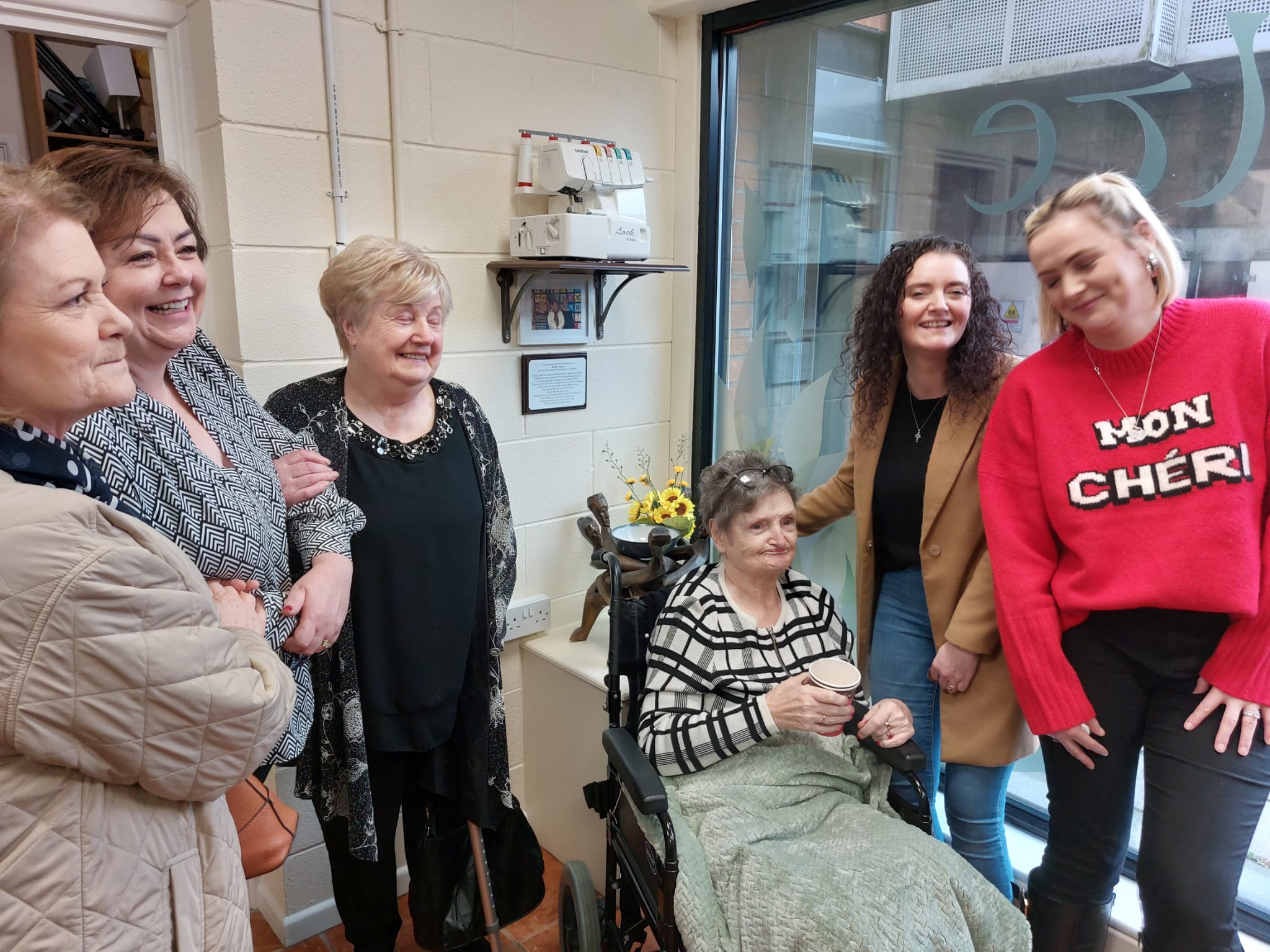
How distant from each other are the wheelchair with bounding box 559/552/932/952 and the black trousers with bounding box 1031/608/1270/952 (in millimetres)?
268

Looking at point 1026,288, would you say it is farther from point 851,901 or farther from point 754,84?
point 851,901

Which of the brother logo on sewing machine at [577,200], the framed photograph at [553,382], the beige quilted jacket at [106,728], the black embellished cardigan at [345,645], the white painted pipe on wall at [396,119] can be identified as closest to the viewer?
the beige quilted jacket at [106,728]

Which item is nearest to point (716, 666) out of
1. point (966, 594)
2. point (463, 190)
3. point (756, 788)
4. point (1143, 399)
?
point (756, 788)

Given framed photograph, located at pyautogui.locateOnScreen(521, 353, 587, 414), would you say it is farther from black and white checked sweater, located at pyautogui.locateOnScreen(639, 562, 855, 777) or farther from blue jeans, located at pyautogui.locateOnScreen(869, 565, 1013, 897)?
blue jeans, located at pyautogui.locateOnScreen(869, 565, 1013, 897)

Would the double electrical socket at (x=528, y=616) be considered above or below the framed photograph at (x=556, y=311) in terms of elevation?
below

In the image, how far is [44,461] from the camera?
90cm

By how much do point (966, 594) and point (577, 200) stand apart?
134 cm

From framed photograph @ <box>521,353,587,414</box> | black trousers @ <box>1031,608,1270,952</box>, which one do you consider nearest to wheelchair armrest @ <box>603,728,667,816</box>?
black trousers @ <box>1031,608,1270,952</box>

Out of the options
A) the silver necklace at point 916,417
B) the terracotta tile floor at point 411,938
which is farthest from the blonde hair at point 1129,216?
the terracotta tile floor at point 411,938

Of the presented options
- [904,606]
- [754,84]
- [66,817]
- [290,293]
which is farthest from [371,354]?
[754,84]

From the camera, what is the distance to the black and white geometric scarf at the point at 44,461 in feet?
2.86

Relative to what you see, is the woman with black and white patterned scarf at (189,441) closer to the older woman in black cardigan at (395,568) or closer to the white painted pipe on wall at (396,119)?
the older woman in black cardigan at (395,568)

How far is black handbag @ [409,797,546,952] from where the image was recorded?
6.28 feet

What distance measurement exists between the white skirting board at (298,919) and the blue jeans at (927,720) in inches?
50.0
